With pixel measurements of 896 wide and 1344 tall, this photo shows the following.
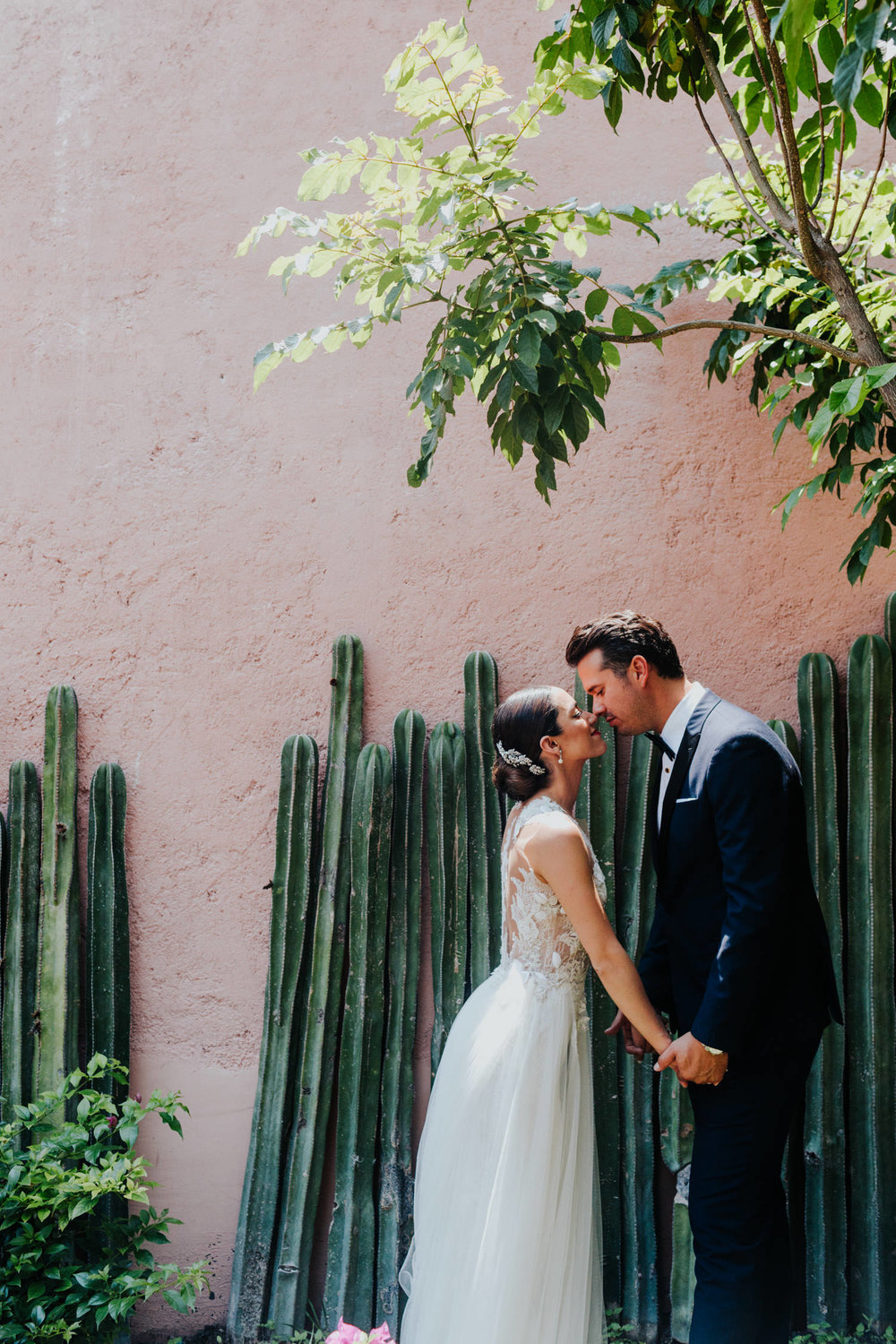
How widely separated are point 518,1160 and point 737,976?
74 centimetres

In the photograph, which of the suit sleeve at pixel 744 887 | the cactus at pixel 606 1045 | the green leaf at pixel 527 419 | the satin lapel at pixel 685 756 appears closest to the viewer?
the suit sleeve at pixel 744 887

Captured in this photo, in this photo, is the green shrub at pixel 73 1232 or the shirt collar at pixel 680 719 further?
the green shrub at pixel 73 1232

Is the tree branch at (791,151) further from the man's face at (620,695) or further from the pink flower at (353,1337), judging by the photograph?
the pink flower at (353,1337)

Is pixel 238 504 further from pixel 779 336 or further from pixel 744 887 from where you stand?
pixel 744 887

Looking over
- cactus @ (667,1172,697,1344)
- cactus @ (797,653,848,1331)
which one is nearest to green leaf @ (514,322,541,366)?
cactus @ (797,653,848,1331)

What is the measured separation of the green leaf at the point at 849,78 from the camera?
141 cm

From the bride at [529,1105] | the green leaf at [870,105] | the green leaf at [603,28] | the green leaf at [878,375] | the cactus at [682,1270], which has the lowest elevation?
the cactus at [682,1270]

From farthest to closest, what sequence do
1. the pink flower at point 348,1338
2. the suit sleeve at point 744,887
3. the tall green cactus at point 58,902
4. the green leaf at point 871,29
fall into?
the tall green cactus at point 58,902 < the suit sleeve at point 744,887 < the pink flower at point 348,1338 < the green leaf at point 871,29

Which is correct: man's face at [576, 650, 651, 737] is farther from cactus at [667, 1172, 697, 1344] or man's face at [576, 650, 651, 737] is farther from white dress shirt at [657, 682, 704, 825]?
cactus at [667, 1172, 697, 1344]

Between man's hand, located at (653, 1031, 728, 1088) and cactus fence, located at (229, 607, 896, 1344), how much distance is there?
0.72 m

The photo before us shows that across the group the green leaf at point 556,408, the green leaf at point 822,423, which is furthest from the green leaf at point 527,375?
the green leaf at point 822,423

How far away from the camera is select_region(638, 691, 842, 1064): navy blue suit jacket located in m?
2.25

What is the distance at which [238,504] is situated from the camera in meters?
3.45

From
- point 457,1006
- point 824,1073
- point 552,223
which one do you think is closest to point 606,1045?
point 457,1006
